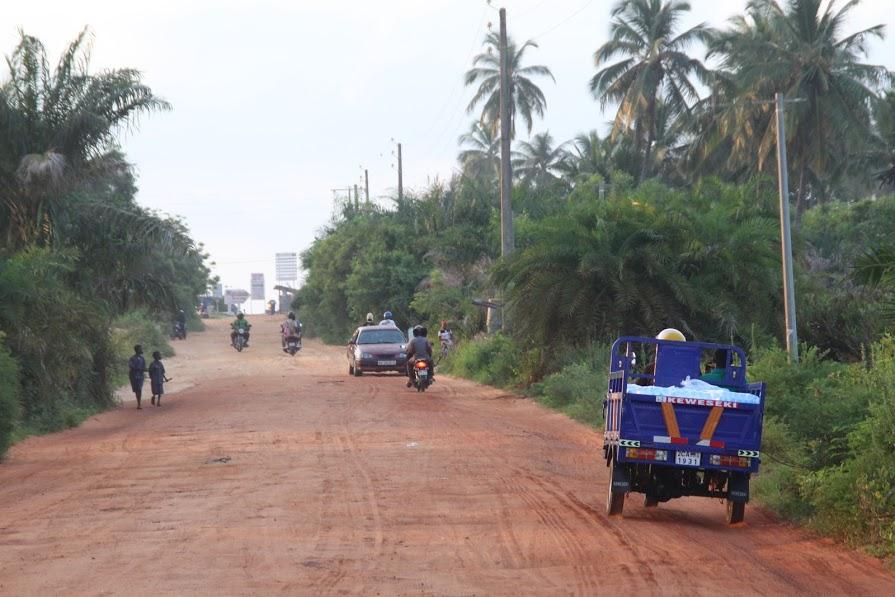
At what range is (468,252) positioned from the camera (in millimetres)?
49875

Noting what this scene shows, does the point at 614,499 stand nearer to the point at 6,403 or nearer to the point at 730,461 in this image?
the point at 730,461

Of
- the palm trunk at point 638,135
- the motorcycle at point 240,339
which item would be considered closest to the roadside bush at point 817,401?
the palm trunk at point 638,135

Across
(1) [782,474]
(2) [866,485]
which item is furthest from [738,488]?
(1) [782,474]

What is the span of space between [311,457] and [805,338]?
16347 millimetres

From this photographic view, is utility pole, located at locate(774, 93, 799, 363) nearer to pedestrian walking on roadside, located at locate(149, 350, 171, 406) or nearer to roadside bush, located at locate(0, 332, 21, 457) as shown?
pedestrian walking on roadside, located at locate(149, 350, 171, 406)

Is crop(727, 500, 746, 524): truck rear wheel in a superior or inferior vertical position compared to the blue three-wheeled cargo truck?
inferior

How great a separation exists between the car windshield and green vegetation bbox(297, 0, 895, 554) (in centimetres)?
240

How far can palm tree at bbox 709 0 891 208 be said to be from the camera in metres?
44.2

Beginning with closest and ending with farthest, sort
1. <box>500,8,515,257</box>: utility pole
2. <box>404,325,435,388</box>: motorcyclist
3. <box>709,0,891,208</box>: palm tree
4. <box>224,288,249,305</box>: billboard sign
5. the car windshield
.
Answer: <box>404,325,435,388</box>: motorcyclist
<box>500,8,515,257</box>: utility pole
the car windshield
<box>709,0,891,208</box>: palm tree
<box>224,288,249,305</box>: billboard sign

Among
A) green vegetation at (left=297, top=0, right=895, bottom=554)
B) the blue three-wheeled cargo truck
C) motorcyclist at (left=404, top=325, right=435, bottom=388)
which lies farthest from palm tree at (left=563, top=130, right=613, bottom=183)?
the blue three-wheeled cargo truck

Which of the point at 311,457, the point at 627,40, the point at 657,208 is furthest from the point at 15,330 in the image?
the point at 627,40

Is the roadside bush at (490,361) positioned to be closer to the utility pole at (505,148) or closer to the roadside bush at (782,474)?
the utility pole at (505,148)

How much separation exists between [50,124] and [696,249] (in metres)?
14.4

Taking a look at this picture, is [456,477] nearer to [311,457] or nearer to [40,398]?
[311,457]
